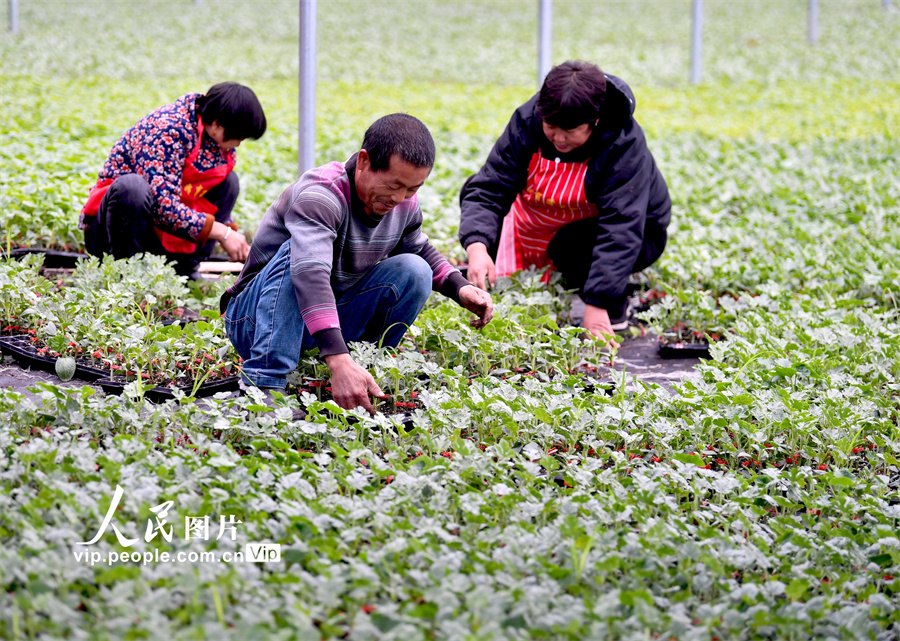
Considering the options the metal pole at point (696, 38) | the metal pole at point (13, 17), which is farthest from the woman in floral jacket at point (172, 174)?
the metal pole at point (13, 17)

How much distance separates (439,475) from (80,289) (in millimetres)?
1926

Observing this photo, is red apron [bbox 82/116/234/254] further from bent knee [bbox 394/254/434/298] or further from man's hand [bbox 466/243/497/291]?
bent knee [bbox 394/254/434/298]

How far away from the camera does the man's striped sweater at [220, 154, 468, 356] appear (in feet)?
8.80

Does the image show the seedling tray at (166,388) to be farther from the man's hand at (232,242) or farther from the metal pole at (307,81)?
the metal pole at (307,81)

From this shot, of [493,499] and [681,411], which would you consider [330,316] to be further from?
[681,411]

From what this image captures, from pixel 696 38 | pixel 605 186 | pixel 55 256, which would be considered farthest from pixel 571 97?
pixel 696 38

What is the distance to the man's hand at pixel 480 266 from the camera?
12.0 feet

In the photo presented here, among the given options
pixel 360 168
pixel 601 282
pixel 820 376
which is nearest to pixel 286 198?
pixel 360 168

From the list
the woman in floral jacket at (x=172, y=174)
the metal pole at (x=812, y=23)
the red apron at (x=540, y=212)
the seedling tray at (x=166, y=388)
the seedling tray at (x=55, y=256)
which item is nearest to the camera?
the seedling tray at (x=166, y=388)

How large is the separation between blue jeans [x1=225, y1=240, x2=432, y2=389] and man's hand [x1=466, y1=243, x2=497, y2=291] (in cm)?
51

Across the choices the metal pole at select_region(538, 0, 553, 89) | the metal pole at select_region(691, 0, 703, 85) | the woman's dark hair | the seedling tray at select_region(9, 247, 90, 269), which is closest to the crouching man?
the woman's dark hair

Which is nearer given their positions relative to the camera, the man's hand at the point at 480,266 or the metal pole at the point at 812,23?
the man's hand at the point at 480,266

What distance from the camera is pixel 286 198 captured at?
296 centimetres

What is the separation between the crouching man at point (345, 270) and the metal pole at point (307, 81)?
5.62 feet
